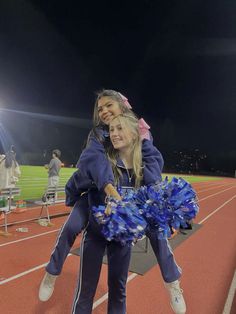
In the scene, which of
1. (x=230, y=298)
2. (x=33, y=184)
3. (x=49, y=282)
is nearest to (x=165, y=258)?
(x=49, y=282)

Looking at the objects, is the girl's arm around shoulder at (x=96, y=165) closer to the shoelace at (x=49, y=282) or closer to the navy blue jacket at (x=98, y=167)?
the navy blue jacket at (x=98, y=167)

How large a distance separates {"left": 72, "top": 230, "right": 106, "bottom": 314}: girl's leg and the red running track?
3.77ft

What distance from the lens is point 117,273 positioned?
2.12 metres

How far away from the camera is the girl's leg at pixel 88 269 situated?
6.71ft

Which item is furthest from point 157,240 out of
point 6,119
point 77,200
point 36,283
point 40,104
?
point 6,119

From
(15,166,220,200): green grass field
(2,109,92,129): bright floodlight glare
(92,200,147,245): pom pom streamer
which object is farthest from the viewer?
(2,109,92,129): bright floodlight glare

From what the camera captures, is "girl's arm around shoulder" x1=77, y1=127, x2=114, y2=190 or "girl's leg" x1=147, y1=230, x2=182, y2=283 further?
"girl's leg" x1=147, y1=230, x2=182, y2=283

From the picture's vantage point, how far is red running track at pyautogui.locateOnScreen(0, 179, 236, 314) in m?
3.35

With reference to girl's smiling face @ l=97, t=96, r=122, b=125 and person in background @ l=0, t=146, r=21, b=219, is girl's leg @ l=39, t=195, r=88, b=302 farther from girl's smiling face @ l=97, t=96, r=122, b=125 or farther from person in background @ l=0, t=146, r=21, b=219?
person in background @ l=0, t=146, r=21, b=219

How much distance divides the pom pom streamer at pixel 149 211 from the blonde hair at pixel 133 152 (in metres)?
0.16

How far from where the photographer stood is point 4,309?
3158 mm

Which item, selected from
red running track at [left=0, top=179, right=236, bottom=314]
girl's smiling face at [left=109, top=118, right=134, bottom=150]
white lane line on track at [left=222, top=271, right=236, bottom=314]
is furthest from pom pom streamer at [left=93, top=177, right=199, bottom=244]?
white lane line on track at [left=222, top=271, right=236, bottom=314]

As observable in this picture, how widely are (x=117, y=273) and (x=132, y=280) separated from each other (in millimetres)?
2260

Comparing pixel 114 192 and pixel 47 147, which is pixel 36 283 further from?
pixel 47 147
